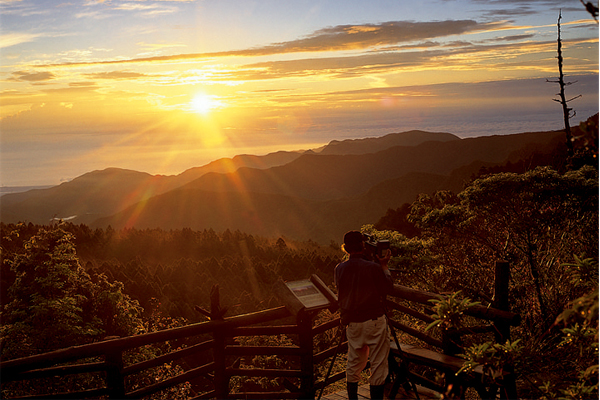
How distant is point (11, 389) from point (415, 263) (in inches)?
465

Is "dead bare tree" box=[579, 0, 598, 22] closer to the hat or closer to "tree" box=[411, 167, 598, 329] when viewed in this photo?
the hat

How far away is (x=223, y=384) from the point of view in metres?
6.04

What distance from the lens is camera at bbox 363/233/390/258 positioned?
5.29m

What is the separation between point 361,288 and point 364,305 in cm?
18

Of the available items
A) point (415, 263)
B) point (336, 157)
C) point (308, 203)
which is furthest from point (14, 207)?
point (415, 263)

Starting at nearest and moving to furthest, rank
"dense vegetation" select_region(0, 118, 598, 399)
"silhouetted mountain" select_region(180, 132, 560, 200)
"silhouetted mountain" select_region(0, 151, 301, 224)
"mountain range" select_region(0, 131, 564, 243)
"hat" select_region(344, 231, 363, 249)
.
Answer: "hat" select_region(344, 231, 363, 249)
"dense vegetation" select_region(0, 118, 598, 399)
"mountain range" select_region(0, 131, 564, 243)
"silhouetted mountain" select_region(0, 151, 301, 224)
"silhouetted mountain" select_region(180, 132, 560, 200)

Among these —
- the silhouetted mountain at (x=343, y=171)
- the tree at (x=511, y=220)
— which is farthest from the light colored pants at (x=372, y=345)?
the silhouetted mountain at (x=343, y=171)

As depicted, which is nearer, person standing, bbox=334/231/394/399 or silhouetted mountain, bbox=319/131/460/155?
person standing, bbox=334/231/394/399

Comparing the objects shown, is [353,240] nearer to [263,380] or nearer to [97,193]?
[263,380]

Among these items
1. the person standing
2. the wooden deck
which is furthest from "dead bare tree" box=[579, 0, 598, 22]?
the wooden deck

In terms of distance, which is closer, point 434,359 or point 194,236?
point 434,359

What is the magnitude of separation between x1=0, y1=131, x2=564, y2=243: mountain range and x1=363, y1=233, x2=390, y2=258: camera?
68951mm

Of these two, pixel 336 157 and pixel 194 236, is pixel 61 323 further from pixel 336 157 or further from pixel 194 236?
pixel 336 157

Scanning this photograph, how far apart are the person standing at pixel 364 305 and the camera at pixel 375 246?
10 centimetres
